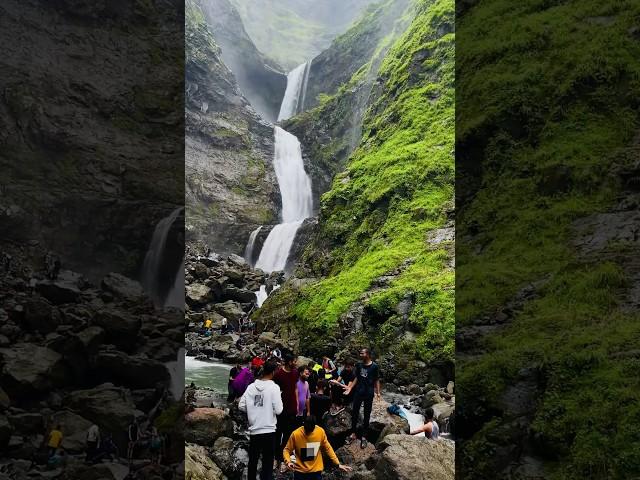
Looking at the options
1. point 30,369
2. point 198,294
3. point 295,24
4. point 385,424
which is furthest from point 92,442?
point 295,24

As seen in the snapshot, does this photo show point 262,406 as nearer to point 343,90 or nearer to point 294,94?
point 343,90

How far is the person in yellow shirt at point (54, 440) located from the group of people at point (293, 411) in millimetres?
1968

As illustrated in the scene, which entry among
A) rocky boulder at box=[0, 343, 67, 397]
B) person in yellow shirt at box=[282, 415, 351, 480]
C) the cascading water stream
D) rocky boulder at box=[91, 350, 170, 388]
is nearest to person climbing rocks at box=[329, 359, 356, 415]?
rocky boulder at box=[91, 350, 170, 388]

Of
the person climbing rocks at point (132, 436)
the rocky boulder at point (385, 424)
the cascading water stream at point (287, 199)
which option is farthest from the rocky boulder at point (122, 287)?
the cascading water stream at point (287, 199)

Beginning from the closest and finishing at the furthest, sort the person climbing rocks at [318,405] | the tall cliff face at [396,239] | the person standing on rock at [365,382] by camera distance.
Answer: the person climbing rocks at [318,405]
the person standing on rock at [365,382]
the tall cliff face at [396,239]

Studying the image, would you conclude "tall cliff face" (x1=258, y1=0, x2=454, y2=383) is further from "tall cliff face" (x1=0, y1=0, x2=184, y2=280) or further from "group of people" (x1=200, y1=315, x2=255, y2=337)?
"tall cliff face" (x1=0, y1=0, x2=184, y2=280)

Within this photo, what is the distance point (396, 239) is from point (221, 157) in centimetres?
1940

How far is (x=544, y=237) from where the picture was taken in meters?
11.4

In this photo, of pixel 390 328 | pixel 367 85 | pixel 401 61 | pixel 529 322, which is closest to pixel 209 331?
pixel 390 328

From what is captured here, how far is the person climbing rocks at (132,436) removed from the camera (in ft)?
18.1

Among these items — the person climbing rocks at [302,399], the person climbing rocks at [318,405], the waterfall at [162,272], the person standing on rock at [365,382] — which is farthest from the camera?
the person standing on rock at [365,382]

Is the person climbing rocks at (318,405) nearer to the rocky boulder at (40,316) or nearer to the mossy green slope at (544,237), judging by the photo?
the mossy green slope at (544,237)

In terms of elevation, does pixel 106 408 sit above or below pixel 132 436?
above

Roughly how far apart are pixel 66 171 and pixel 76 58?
1.35 metres
